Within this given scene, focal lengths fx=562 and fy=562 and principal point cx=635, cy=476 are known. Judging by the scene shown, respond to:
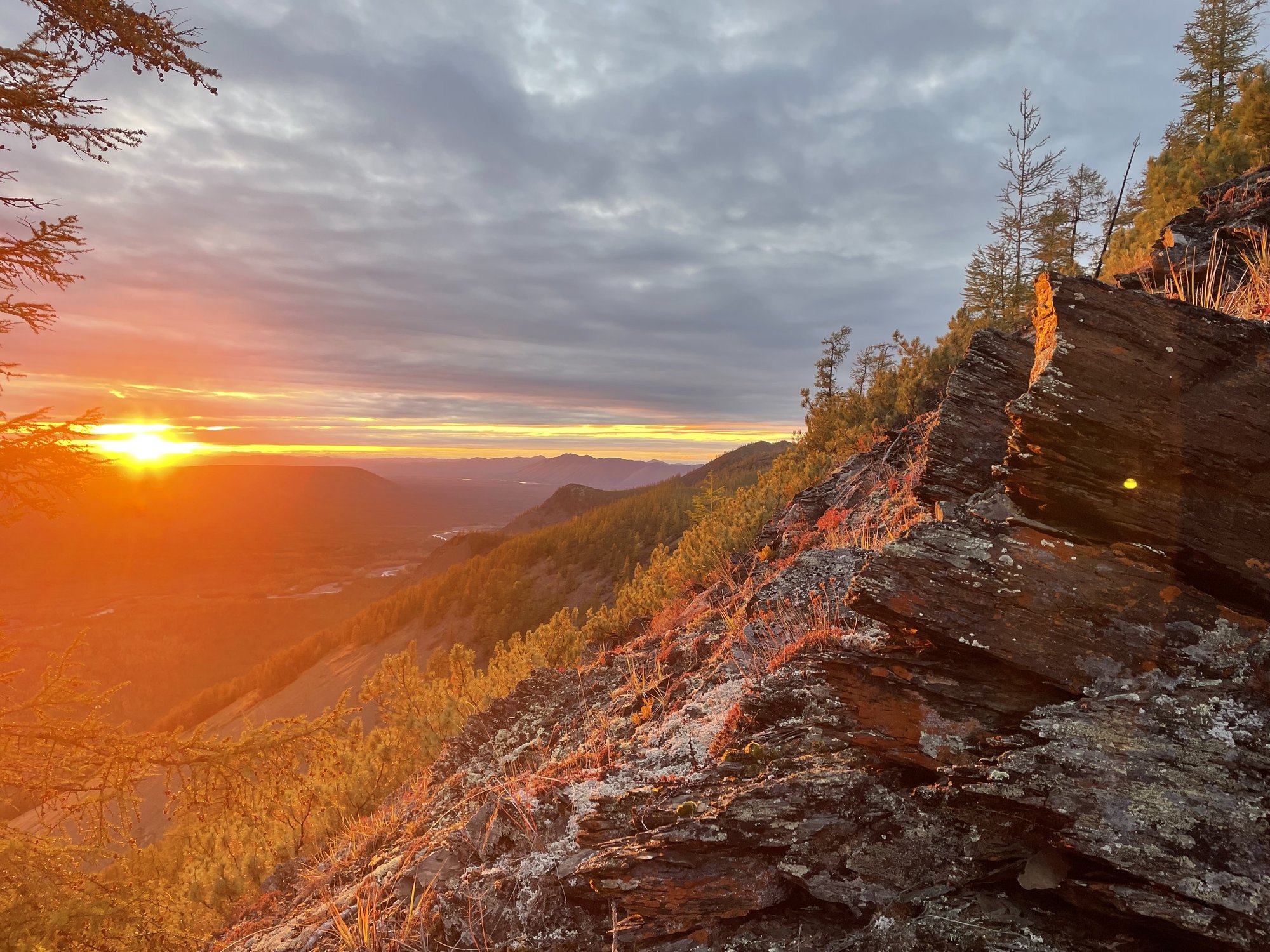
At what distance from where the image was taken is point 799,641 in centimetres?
582

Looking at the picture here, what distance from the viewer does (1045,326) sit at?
5746 mm

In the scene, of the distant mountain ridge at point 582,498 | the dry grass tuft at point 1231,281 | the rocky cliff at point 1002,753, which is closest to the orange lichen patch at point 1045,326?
the rocky cliff at point 1002,753

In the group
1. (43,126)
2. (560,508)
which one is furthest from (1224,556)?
(560,508)

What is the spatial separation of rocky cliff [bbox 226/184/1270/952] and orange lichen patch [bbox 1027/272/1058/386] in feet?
0.27

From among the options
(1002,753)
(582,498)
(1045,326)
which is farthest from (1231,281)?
(582,498)

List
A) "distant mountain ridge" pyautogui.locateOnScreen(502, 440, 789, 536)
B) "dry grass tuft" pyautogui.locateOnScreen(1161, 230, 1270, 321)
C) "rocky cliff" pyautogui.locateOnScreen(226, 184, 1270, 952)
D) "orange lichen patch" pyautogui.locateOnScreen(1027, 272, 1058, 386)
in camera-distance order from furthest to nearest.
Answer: "distant mountain ridge" pyautogui.locateOnScreen(502, 440, 789, 536) → "dry grass tuft" pyautogui.locateOnScreen(1161, 230, 1270, 321) → "orange lichen patch" pyautogui.locateOnScreen(1027, 272, 1058, 386) → "rocky cliff" pyautogui.locateOnScreen(226, 184, 1270, 952)

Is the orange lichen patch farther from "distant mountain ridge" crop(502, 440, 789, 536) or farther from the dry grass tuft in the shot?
"distant mountain ridge" crop(502, 440, 789, 536)

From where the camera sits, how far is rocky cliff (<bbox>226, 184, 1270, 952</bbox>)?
3375 millimetres

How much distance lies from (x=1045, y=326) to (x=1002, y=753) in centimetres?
429

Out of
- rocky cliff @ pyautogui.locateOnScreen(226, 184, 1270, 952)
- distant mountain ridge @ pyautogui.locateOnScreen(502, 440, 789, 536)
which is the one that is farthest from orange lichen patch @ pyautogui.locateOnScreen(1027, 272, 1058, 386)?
distant mountain ridge @ pyautogui.locateOnScreen(502, 440, 789, 536)

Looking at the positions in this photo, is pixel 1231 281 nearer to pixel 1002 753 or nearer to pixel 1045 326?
pixel 1045 326

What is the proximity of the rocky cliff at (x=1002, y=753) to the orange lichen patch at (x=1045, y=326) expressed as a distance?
0.08 m

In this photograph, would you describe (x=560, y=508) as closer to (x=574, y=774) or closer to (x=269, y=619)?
(x=269, y=619)

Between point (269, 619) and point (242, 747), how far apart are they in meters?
192
